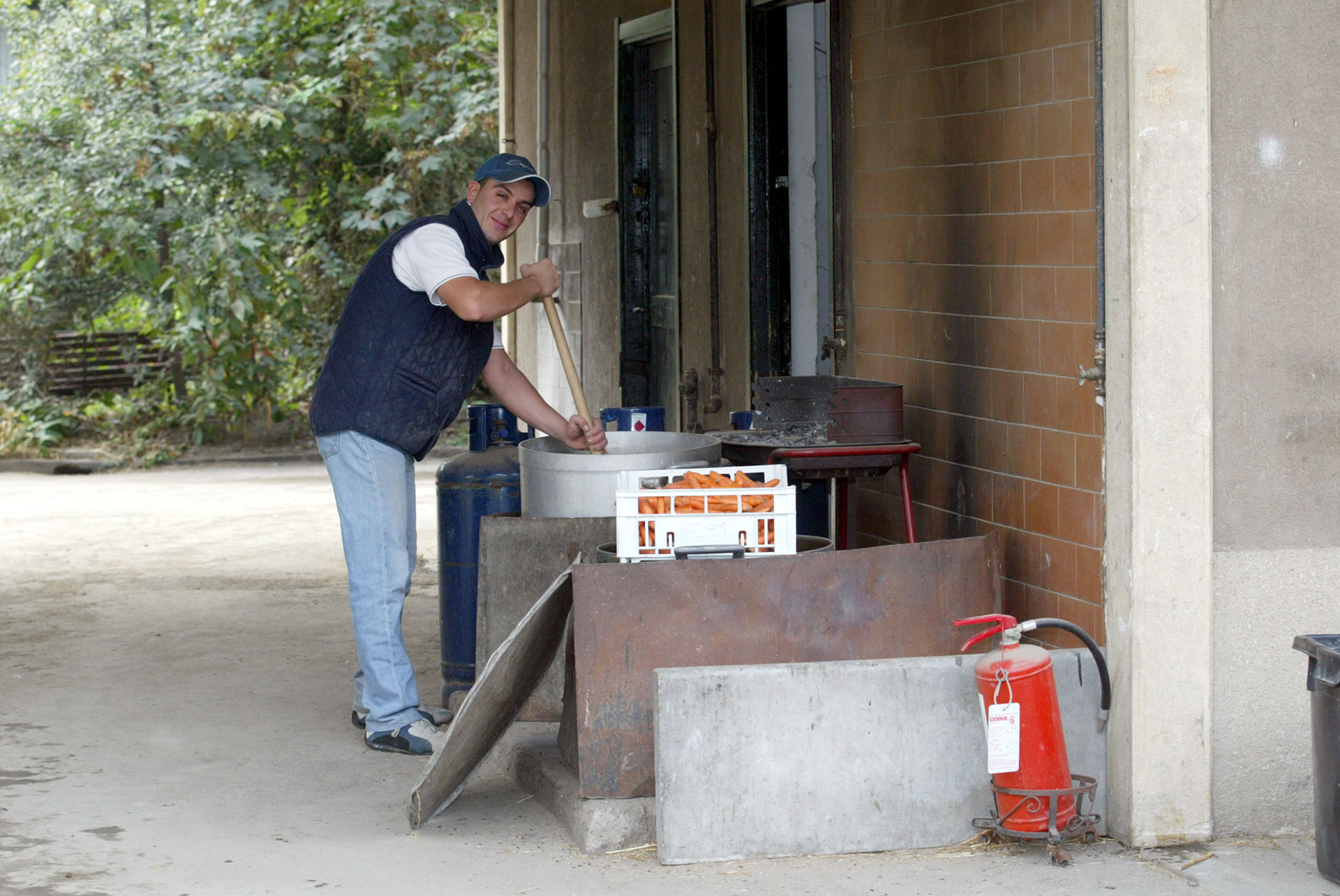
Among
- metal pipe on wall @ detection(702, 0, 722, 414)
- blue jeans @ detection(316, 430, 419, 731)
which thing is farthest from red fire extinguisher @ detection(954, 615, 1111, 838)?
metal pipe on wall @ detection(702, 0, 722, 414)

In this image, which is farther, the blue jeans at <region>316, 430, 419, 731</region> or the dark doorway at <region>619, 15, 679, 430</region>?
the dark doorway at <region>619, 15, 679, 430</region>

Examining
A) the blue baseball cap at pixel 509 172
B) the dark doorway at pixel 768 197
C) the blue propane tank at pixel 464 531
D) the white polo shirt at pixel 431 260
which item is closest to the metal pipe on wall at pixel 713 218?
the dark doorway at pixel 768 197

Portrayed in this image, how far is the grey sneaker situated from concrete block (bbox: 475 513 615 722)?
35 cm

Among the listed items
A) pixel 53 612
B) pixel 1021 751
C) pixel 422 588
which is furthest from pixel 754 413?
pixel 53 612

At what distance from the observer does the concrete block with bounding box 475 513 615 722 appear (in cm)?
535

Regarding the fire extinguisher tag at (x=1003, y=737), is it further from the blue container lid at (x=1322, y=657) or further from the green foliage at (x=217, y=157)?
the green foliage at (x=217, y=157)

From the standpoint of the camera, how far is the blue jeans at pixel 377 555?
5.36 m

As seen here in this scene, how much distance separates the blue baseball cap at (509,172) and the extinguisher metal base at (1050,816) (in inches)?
101

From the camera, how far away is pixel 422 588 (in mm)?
8750

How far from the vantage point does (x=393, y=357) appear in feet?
17.4

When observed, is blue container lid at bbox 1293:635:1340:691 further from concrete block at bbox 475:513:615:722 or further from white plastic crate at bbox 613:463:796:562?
concrete block at bbox 475:513:615:722

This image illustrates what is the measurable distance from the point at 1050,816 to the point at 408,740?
2382 mm

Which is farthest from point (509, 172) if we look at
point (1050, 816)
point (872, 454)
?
point (1050, 816)

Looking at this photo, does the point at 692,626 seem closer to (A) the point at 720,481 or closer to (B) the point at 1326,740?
(A) the point at 720,481
